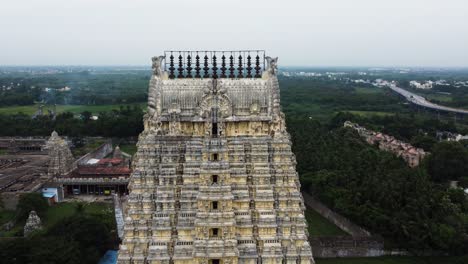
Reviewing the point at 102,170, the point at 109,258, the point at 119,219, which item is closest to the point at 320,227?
the point at 119,219

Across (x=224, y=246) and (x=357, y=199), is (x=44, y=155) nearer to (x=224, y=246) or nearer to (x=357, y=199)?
(x=357, y=199)

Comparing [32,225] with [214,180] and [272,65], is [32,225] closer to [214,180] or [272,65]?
[214,180]

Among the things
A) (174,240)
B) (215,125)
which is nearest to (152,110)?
(215,125)

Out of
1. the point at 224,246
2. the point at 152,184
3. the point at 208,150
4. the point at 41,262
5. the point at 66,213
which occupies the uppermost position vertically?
the point at 208,150

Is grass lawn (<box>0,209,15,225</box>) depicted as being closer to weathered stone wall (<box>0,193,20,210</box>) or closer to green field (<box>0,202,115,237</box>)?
green field (<box>0,202,115,237</box>)

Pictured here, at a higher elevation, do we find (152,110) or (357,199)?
(152,110)

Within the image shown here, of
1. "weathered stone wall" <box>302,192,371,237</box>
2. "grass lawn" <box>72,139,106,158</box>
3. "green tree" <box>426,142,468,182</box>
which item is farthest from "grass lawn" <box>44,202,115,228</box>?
"green tree" <box>426,142,468,182</box>
